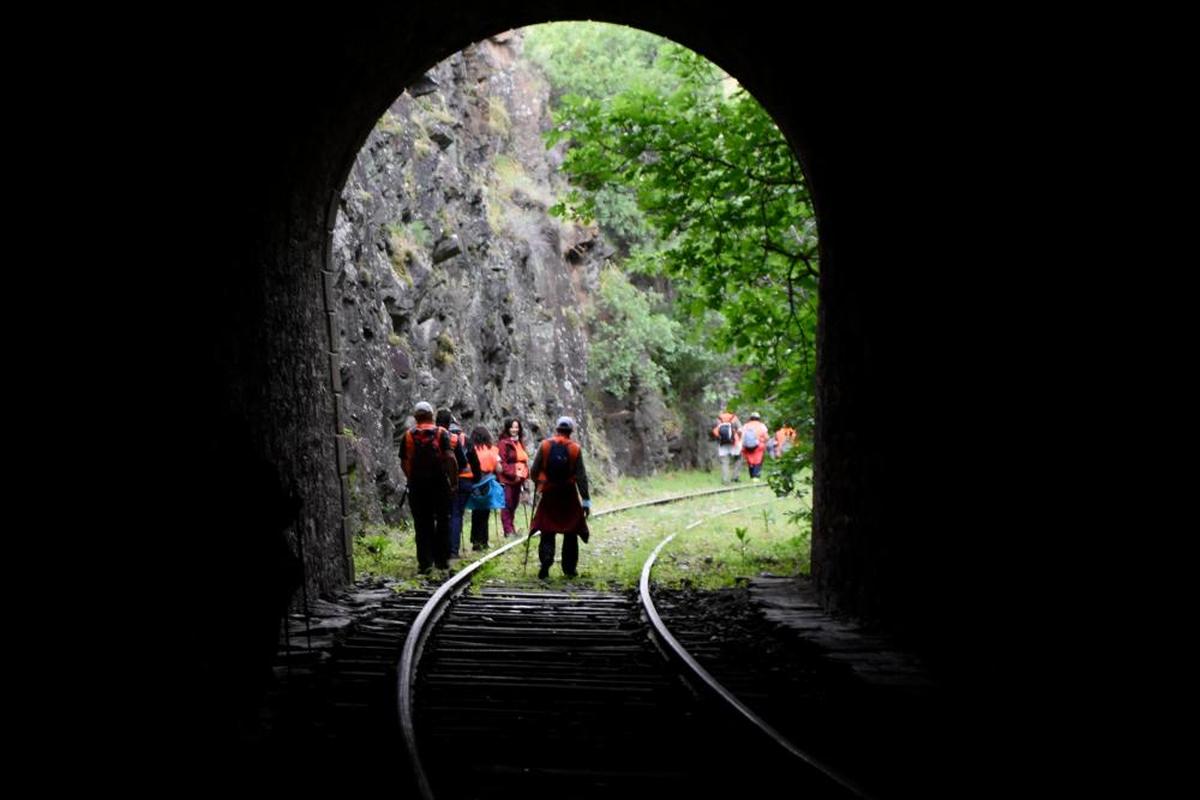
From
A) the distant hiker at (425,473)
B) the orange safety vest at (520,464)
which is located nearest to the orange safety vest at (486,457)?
the orange safety vest at (520,464)

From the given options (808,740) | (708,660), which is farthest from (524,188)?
(808,740)

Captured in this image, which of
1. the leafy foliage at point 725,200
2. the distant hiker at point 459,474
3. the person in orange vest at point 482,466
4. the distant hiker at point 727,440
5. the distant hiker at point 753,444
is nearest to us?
the leafy foliage at point 725,200

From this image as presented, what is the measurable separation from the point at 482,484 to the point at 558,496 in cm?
228

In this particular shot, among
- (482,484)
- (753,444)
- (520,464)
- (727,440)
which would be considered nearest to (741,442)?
(727,440)

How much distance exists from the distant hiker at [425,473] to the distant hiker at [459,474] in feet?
2.61

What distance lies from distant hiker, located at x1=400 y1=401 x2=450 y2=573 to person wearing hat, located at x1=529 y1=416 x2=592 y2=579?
94 cm

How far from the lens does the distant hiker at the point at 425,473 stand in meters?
10.8

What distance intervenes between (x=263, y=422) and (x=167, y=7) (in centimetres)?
316

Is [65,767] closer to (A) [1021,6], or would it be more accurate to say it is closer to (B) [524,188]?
(A) [1021,6]

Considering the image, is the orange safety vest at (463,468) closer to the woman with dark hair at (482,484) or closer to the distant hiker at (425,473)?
the woman with dark hair at (482,484)

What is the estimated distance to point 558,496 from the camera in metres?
10.8

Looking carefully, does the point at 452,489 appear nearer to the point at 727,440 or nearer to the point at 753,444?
the point at 753,444

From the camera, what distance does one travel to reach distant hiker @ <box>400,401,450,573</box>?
10.8 m

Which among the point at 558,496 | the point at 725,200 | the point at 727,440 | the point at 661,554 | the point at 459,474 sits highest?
the point at 725,200
